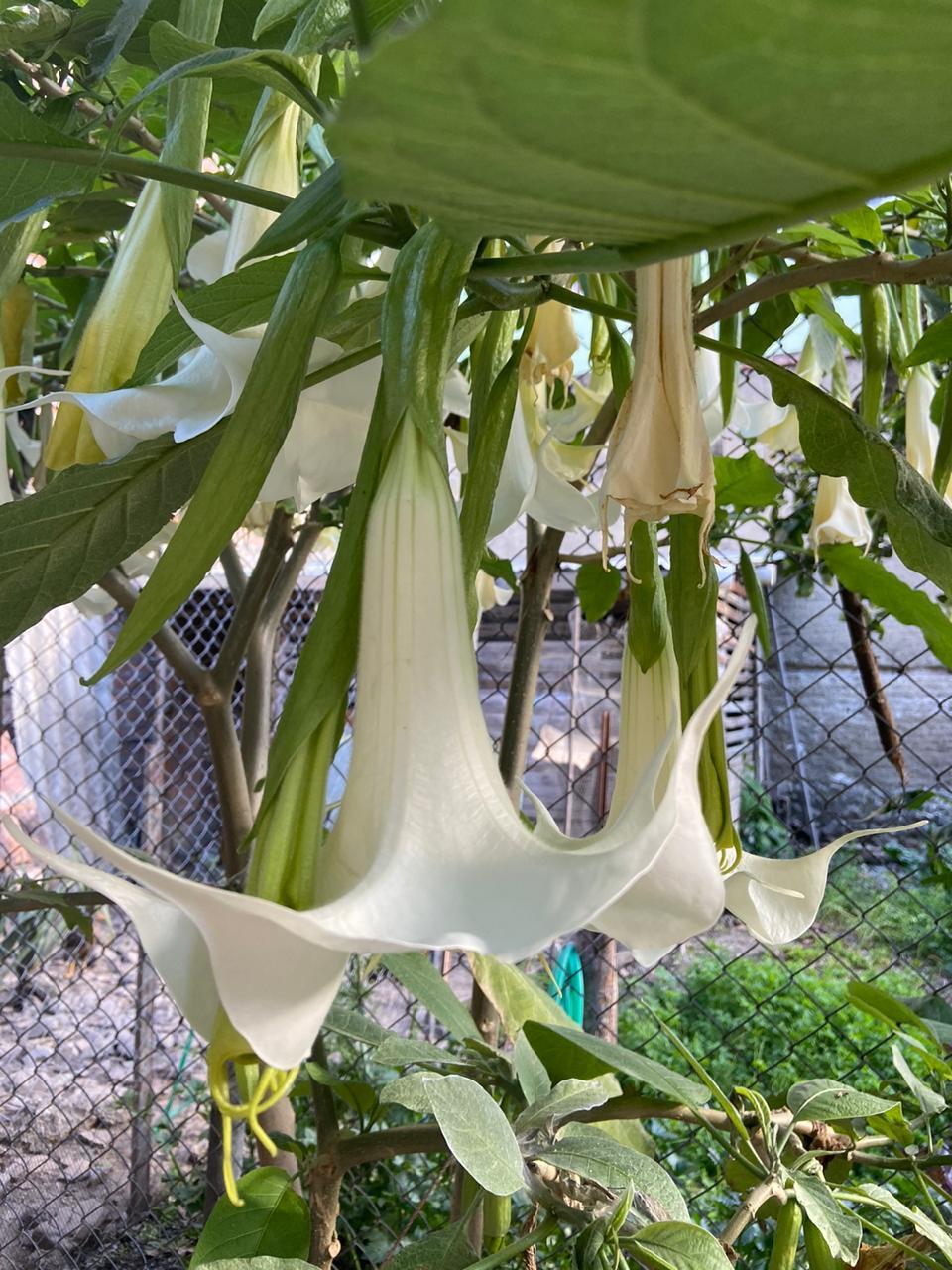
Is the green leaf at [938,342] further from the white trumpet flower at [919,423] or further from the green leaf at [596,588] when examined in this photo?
the green leaf at [596,588]

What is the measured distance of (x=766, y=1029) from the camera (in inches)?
81.8

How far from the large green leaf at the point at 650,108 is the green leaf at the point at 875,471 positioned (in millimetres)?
164

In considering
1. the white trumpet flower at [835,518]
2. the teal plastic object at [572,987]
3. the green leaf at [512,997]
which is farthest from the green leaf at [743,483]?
the teal plastic object at [572,987]

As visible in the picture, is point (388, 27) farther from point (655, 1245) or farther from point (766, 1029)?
point (766, 1029)

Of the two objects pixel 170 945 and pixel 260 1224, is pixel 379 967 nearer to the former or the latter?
pixel 260 1224

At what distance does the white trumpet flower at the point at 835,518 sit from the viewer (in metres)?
0.78

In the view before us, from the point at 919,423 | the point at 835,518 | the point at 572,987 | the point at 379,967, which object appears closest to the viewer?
the point at 919,423

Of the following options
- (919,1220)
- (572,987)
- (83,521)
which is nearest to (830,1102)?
(919,1220)

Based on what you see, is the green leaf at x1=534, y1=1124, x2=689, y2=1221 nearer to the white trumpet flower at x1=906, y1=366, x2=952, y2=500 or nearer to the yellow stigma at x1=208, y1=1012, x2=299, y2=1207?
the yellow stigma at x1=208, y1=1012, x2=299, y2=1207

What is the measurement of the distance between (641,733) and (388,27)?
6.9 inches

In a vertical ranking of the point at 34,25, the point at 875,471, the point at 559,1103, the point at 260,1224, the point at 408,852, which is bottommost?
the point at 260,1224

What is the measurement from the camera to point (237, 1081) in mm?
163

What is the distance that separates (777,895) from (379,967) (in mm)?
919

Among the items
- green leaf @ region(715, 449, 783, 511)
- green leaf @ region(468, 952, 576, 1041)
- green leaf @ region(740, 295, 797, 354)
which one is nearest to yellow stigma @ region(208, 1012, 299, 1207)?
green leaf @ region(468, 952, 576, 1041)
